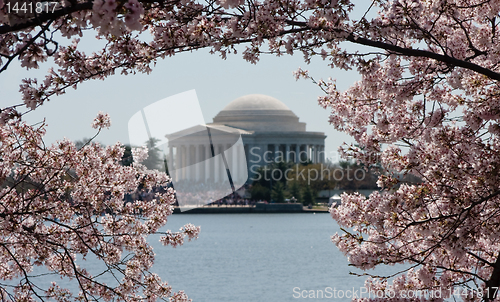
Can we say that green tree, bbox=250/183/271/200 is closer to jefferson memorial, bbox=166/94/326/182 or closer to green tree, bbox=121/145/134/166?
jefferson memorial, bbox=166/94/326/182

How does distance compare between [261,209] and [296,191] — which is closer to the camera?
[261,209]

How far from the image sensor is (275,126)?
123750mm

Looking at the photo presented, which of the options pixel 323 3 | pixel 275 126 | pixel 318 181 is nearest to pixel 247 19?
pixel 323 3

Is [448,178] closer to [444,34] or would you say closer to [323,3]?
[444,34]

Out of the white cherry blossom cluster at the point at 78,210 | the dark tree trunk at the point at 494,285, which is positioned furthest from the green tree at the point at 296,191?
the dark tree trunk at the point at 494,285

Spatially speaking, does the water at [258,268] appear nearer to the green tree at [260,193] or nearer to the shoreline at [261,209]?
the shoreline at [261,209]

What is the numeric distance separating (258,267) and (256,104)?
92.1 m

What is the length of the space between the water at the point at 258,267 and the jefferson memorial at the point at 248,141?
175 feet

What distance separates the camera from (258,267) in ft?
122

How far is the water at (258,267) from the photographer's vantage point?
28.5 m

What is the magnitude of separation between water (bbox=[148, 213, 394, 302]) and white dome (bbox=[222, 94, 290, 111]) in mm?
66198

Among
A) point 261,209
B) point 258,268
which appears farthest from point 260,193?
point 258,268

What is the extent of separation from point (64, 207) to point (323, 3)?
4.17m

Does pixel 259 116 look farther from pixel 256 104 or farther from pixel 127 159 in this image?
pixel 127 159
